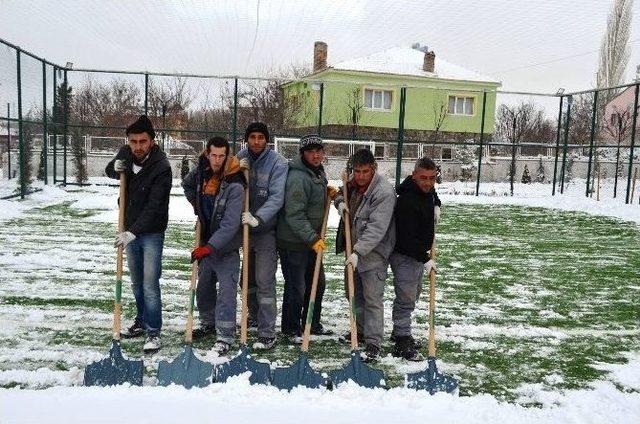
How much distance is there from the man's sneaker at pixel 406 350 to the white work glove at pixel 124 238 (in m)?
2.24

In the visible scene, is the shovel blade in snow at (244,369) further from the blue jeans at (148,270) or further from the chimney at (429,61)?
the chimney at (429,61)

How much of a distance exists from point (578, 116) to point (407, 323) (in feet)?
101

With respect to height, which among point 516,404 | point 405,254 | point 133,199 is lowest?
point 516,404

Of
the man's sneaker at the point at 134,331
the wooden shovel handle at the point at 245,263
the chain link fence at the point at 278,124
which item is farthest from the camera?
the chain link fence at the point at 278,124

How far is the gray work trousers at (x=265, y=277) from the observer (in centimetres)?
456

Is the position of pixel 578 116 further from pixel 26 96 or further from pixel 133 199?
pixel 133 199

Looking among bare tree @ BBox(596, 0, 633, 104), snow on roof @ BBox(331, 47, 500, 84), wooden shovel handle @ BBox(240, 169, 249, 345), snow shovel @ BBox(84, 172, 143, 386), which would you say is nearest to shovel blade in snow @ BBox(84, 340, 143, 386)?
snow shovel @ BBox(84, 172, 143, 386)

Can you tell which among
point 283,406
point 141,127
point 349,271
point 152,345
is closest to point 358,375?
point 283,406

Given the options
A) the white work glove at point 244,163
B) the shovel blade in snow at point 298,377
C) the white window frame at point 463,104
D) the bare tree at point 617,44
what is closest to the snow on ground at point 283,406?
the shovel blade in snow at point 298,377

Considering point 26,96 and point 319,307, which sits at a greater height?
point 26,96

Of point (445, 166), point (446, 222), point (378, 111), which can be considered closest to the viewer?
point (446, 222)

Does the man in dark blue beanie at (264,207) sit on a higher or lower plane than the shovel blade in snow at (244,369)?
higher

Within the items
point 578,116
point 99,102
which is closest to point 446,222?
point 99,102

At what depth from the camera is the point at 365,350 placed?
4.52 meters
